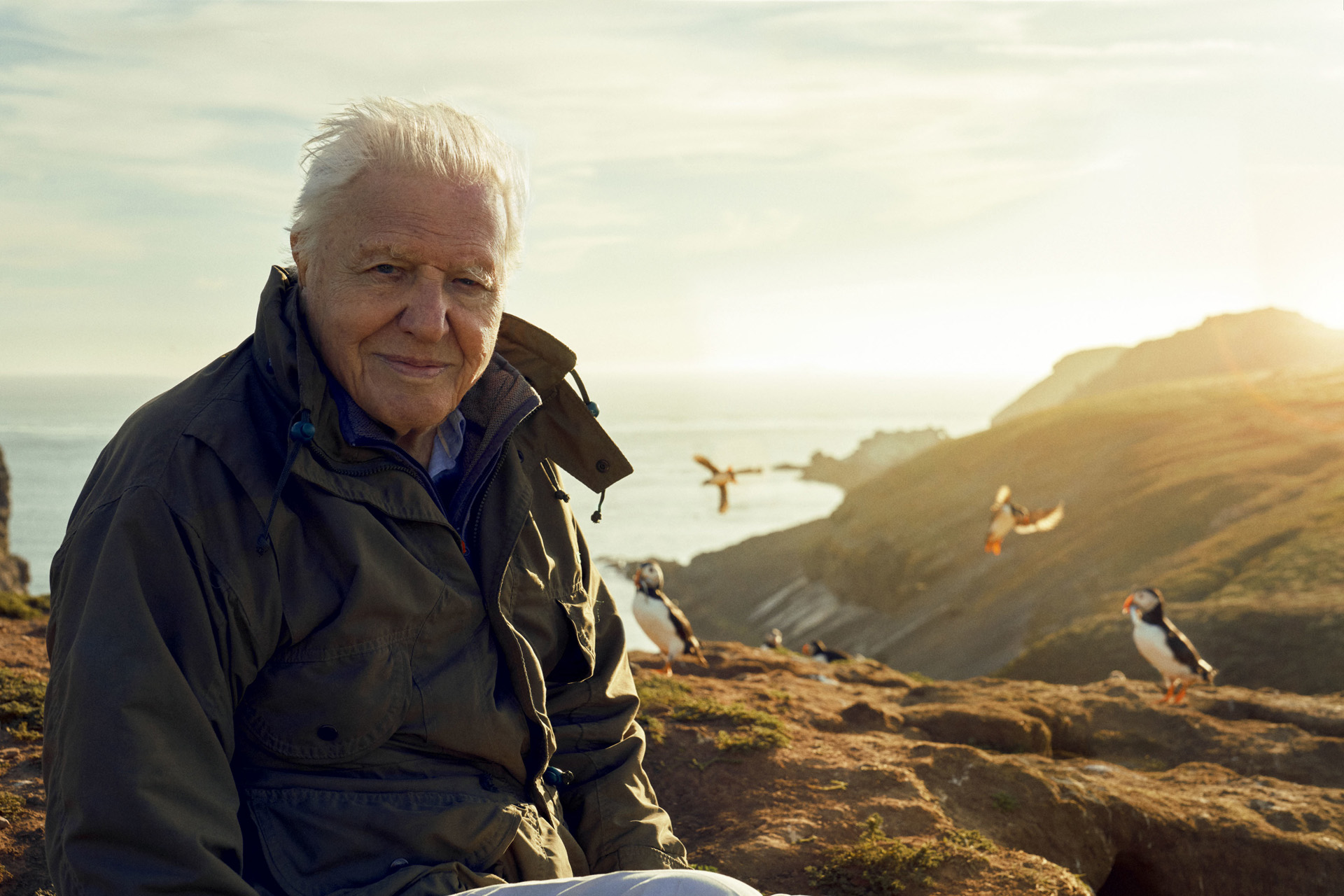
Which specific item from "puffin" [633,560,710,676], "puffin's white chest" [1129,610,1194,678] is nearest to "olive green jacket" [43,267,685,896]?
"puffin" [633,560,710,676]

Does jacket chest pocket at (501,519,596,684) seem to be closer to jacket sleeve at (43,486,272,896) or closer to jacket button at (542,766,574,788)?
jacket button at (542,766,574,788)

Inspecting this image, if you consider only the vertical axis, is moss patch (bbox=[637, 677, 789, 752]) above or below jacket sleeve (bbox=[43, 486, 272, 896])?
below

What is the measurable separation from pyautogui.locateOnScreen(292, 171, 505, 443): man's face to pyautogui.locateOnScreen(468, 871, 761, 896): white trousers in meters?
1.29

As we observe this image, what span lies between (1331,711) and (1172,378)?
132407 mm

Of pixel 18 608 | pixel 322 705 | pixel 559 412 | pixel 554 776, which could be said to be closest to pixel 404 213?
pixel 559 412

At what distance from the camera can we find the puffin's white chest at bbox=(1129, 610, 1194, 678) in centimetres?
1231

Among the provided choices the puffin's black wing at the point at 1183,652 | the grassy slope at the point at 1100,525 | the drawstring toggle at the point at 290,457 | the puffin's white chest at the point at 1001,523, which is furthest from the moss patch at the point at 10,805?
the puffin's white chest at the point at 1001,523

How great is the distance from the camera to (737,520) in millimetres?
103250

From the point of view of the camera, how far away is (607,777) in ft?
9.92

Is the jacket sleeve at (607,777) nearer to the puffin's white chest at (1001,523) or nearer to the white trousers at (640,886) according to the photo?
the white trousers at (640,886)

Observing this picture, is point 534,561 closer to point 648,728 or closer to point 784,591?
point 648,728

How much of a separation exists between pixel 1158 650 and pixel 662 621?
268 inches

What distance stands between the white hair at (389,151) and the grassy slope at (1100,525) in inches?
676

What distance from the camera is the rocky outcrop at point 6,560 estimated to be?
1465 inches
